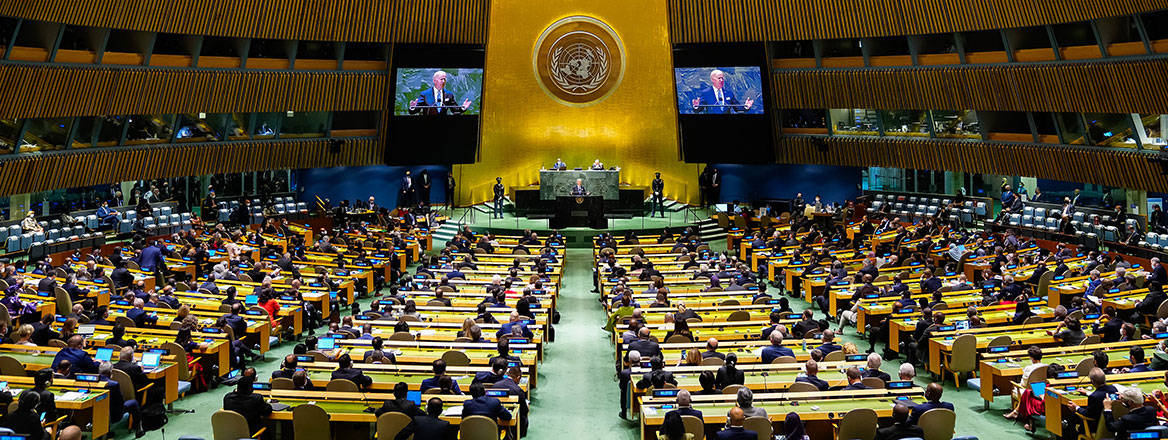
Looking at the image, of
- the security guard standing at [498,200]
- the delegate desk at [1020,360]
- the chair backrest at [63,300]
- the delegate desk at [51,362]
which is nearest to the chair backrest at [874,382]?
the delegate desk at [1020,360]

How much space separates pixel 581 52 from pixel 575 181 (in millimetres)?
5379

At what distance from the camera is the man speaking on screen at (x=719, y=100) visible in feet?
102

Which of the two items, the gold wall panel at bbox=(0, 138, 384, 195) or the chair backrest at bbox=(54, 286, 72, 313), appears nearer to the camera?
the chair backrest at bbox=(54, 286, 72, 313)

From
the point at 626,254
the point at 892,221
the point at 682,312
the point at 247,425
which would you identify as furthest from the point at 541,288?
the point at 892,221

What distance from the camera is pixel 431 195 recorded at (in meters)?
35.5

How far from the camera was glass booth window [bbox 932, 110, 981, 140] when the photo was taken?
29.4 metres

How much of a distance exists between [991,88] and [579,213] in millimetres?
12208

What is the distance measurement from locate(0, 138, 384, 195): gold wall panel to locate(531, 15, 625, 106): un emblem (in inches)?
263

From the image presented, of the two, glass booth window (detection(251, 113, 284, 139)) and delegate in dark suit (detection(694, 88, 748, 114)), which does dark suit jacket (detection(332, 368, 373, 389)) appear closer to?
delegate in dark suit (detection(694, 88, 748, 114))

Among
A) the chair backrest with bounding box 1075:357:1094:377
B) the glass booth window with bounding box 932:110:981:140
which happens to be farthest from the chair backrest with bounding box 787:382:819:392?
the glass booth window with bounding box 932:110:981:140

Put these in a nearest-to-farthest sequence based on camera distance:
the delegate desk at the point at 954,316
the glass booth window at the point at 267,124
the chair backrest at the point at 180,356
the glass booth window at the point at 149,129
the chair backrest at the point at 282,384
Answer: the chair backrest at the point at 282,384 < the chair backrest at the point at 180,356 < the delegate desk at the point at 954,316 < the glass booth window at the point at 149,129 < the glass booth window at the point at 267,124

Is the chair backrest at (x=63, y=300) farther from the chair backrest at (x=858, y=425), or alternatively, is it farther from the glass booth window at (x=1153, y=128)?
the glass booth window at (x=1153, y=128)

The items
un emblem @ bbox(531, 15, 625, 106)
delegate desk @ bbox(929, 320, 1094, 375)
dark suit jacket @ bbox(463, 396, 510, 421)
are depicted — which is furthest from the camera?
un emblem @ bbox(531, 15, 625, 106)

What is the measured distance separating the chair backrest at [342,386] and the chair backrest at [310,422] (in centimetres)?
83
